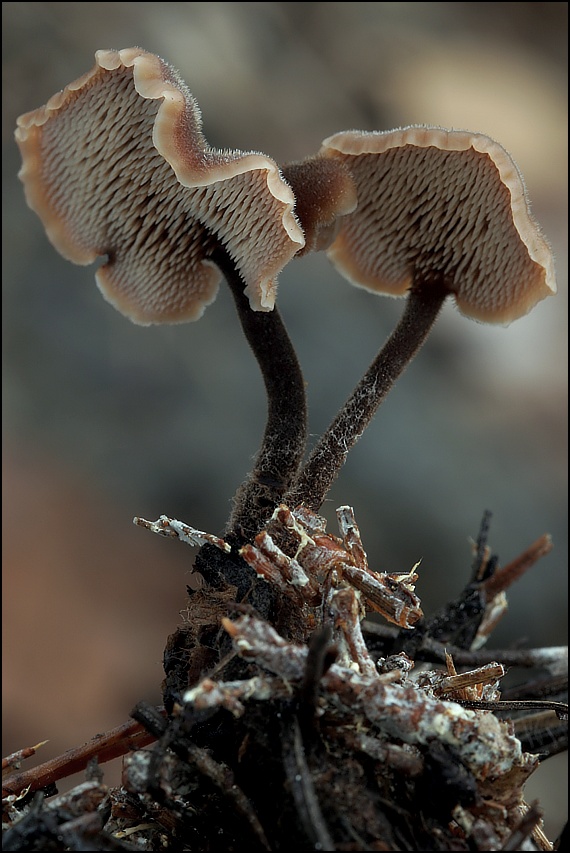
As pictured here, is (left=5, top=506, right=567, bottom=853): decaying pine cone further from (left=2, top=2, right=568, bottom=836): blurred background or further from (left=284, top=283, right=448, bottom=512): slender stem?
(left=2, top=2, right=568, bottom=836): blurred background

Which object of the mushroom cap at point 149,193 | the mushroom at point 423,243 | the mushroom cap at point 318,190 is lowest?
the mushroom cap at point 149,193

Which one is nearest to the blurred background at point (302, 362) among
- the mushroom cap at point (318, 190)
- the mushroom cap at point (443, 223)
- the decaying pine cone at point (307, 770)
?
the mushroom cap at point (443, 223)

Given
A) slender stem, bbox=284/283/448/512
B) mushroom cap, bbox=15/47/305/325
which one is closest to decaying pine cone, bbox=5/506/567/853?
slender stem, bbox=284/283/448/512

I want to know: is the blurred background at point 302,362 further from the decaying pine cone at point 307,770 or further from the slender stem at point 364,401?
the decaying pine cone at point 307,770

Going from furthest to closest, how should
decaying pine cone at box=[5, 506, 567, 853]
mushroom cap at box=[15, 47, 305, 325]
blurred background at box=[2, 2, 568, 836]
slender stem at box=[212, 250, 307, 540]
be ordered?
blurred background at box=[2, 2, 568, 836] < slender stem at box=[212, 250, 307, 540] < mushroom cap at box=[15, 47, 305, 325] < decaying pine cone at box=[5, 506, 567, 853]

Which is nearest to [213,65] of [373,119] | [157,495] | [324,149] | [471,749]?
[373,119]

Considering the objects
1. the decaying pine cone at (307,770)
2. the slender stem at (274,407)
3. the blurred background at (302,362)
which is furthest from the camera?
the blurred background at (302,362)

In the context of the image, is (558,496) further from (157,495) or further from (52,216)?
(52,216)

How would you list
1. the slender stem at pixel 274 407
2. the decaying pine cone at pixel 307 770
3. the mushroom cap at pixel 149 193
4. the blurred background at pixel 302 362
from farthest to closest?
the blurred background at pixel 302 362
the slender stem at pixel 274 407
the mushroom cap at pixel 149 193
the decaying pine cone at pixel 307 770
